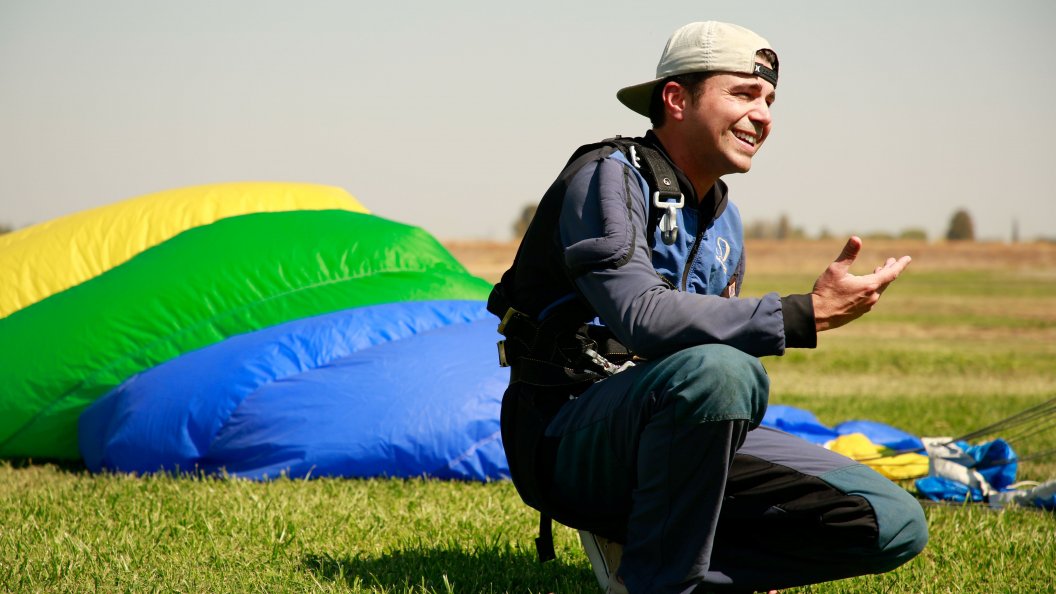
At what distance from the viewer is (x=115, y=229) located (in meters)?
6.52

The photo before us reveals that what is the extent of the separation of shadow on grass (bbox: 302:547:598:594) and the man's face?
1.30m

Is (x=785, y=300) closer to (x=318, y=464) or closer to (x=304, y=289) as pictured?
(x=318, y=464)

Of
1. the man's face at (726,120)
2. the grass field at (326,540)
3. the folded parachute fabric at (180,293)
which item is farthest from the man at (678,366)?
the folded parachute fabric at (180,293)

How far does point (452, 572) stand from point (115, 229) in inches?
159

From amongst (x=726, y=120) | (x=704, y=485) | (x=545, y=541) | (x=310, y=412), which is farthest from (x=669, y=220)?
(x=310, y=412)

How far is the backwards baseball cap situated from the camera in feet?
9.30

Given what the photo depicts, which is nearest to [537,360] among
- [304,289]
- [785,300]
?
[785,300]

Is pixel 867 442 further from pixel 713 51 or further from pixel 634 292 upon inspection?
pixel 634 292

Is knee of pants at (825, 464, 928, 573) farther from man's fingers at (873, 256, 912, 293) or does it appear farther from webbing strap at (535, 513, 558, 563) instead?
webbing strap at (535, 513, 558, 563)

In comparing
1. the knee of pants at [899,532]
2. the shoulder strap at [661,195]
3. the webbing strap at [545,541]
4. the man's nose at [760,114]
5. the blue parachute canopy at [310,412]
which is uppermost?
the man's nose at [760,114]

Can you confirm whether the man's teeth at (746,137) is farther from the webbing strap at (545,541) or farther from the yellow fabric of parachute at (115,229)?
the yellow fabric of parachute at (115,229)

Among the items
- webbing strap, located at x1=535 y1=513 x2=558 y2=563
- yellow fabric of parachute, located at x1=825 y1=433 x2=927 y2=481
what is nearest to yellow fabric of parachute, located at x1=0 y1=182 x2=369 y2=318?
yellow fabric of parachute, located at x1=825 y1=433 x2=927 y2=481

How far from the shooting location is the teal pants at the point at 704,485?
2.46 m

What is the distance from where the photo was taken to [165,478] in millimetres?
4789
